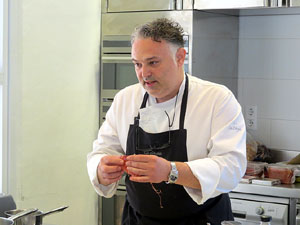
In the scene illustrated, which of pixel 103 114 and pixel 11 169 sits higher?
pixel 103 114

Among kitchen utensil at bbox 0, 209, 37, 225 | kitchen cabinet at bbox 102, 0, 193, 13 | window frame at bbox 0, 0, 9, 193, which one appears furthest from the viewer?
kitchen cabinet at bbox 102, 0, 193, 13

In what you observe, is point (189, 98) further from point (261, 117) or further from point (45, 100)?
point (261, 117)

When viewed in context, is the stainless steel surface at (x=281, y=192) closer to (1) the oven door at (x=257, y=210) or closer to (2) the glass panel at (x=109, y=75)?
(1) the oven door at (x=257, y=210)

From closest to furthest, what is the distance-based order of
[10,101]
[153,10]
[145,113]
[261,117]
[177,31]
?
1. [177,31]
2. [145,113]
3. [10,101]
4. [153,10]
5. [261,117]

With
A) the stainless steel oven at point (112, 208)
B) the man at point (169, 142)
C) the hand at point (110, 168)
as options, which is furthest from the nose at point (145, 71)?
the stainless steel oven at point (112, 208)

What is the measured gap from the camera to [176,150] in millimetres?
2354

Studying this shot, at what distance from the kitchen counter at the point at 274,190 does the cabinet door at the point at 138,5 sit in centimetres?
114

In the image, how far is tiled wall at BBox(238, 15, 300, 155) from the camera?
12.4ft

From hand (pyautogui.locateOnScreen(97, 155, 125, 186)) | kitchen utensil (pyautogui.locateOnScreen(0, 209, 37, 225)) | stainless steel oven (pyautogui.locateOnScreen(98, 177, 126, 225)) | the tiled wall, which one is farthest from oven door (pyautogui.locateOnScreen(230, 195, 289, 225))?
kitchen utensil (pyautogui.locateOnScreen(0, 209, 37, 225))

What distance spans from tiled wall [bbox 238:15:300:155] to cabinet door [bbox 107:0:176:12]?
627mm

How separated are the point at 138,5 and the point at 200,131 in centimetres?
155

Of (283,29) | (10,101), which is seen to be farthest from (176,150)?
(283,29)

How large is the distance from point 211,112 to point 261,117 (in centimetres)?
165

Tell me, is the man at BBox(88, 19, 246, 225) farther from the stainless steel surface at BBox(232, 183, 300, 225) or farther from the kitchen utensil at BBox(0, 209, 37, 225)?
the stainless steel surface at BBox(232, 183, 300, 225)
